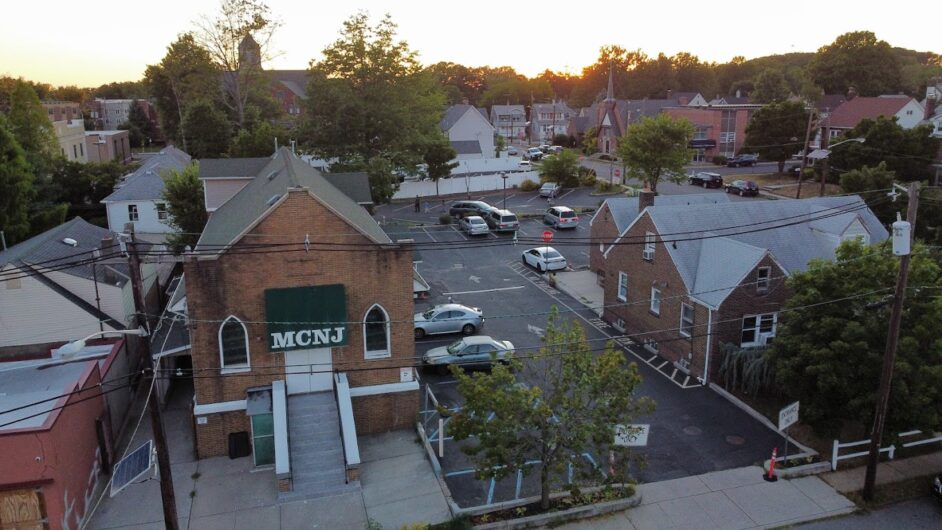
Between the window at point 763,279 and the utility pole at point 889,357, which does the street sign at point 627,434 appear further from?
the window at point 763,279

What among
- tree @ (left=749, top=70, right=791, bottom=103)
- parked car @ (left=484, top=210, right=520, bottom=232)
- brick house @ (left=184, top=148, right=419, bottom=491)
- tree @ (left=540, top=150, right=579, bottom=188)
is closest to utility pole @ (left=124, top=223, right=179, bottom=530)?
brick house @ (left=184, top=148, right=419, bottom=491)

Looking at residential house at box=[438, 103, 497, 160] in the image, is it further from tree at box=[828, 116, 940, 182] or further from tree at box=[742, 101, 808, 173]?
tree at box=[828, 116, 940, 182]

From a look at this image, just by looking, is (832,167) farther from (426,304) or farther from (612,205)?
(426,304)

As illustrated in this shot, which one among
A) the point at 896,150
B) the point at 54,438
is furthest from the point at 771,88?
the point at 54,438

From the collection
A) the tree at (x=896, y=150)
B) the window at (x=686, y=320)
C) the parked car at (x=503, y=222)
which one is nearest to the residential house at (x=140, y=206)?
the parked car at (x=503, y=222)

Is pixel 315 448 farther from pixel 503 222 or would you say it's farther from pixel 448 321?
pixel 503 222
